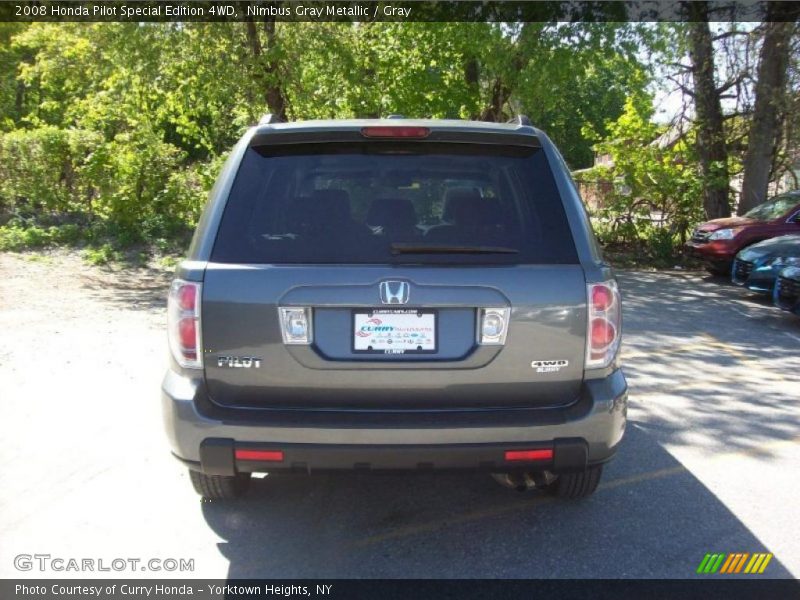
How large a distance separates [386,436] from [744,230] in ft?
40.5

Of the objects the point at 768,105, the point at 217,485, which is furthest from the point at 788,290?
the point at 768,105

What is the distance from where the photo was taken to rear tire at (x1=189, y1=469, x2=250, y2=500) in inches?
147

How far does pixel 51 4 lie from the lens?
520 inches

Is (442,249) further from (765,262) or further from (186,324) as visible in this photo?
(765,262)

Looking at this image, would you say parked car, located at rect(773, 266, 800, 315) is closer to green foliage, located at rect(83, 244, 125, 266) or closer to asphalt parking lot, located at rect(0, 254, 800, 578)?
asphalt parking lot, located at rect(0, 254, 800, 578)

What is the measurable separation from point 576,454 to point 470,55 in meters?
12.7

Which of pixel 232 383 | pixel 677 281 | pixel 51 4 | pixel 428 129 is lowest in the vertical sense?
pixel 677 281

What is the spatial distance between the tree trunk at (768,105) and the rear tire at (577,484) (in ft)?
45.7

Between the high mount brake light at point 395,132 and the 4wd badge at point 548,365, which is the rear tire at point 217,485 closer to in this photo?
the 4wd badge at point 548,365

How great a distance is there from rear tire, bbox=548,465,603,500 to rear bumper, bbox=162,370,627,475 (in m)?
0.60

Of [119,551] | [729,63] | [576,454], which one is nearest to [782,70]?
[729,63]

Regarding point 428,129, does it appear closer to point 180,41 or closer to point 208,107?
point 180,41
